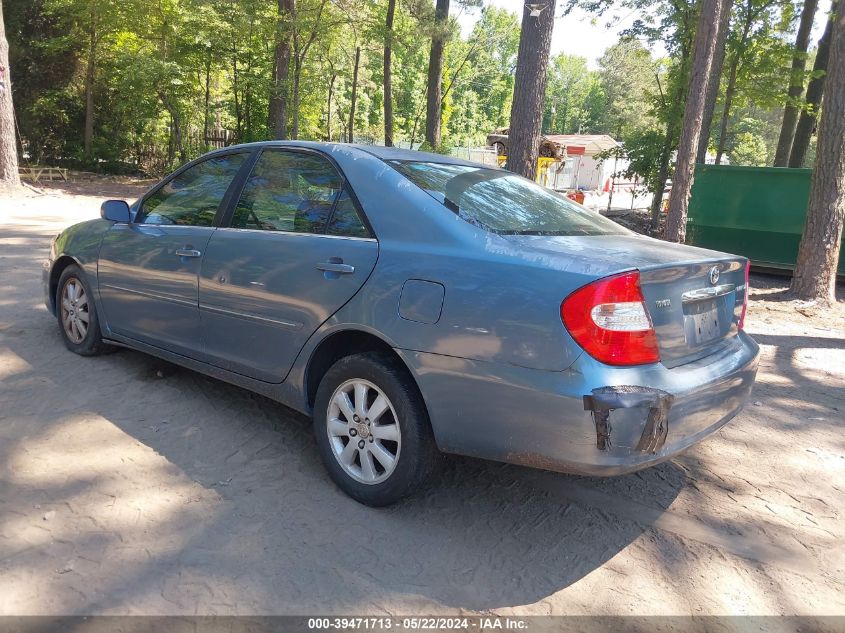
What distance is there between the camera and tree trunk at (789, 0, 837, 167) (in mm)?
18078

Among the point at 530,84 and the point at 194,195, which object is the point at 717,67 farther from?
the point at 194,195

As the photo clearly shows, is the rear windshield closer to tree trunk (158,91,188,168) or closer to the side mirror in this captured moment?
the side mirror

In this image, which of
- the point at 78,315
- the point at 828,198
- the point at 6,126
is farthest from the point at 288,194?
the point at 6,126

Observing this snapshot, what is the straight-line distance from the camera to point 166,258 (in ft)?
13.3

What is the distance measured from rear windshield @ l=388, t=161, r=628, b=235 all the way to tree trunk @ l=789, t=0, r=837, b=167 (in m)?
17.5

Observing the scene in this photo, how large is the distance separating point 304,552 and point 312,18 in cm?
1929

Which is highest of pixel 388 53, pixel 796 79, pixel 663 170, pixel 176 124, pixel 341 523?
pixel 388 53

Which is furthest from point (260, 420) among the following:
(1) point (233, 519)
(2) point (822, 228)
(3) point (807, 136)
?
(3) point (807, 136)

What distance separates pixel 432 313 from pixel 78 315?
323cm

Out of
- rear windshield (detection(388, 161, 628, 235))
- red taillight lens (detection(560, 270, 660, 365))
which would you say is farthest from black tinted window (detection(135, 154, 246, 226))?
red taillight lens (detection(560, 270, 660, 365))

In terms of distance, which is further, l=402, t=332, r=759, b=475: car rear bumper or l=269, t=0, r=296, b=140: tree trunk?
l=269, t=0, r=296, b=140: tree trunk

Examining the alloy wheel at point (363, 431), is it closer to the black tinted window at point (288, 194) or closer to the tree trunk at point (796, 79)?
the black tinted window at point (288, 194)

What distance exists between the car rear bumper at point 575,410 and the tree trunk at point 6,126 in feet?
48.5

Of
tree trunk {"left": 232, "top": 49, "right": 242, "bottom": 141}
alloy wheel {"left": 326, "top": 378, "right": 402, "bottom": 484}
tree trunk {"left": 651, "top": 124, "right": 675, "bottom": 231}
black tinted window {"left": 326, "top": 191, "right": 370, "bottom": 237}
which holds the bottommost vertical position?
alloy wheel {"left": 326, "top": 378, "right": 402, "bottom": 484}
